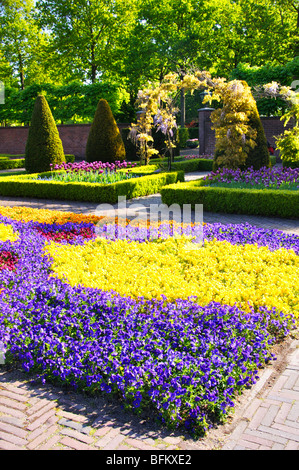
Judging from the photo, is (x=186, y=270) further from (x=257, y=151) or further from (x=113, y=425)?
(x=257, y=151)

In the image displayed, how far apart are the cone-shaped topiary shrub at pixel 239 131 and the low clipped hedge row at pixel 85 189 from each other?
2263 mm

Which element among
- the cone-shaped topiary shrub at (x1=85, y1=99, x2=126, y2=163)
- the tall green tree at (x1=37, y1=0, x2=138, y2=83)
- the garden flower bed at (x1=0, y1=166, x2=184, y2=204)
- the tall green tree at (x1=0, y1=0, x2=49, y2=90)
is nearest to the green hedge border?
the cone-shaped topiary shrub at (x1=85, y1=99, x2=126, y2=163)

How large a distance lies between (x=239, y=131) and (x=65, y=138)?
59.6 feet

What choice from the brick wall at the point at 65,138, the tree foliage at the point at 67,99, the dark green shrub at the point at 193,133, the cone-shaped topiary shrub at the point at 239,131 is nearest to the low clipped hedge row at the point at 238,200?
the cone-shaped topiary shrub at the point at 239,131

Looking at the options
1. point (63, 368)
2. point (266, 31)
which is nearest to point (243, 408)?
point (63, 368)

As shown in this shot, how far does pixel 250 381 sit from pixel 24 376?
2.05 metres

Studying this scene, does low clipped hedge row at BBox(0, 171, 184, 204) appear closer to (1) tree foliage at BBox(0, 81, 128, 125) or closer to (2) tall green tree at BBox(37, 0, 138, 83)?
(1) tree foliage at BBox(0, 81, 128, 125)

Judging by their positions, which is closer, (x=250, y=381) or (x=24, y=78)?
(x=250, y=381)

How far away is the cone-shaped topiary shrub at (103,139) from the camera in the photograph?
1722 centimetres

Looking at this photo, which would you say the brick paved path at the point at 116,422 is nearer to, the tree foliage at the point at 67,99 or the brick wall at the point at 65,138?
the brick wall at the point at 65,138

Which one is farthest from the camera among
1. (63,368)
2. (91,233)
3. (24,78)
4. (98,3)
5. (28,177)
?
(24,78)

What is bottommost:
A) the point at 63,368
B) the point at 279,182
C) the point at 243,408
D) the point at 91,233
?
the point at 243,408
